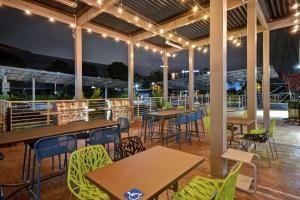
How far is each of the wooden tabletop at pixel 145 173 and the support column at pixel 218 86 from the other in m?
1.42

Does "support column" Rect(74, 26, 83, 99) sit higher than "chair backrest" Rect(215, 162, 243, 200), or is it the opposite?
"support column" Rect(74, 26, 83, 99)

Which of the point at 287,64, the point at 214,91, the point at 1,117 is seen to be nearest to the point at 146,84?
the point at 287,64

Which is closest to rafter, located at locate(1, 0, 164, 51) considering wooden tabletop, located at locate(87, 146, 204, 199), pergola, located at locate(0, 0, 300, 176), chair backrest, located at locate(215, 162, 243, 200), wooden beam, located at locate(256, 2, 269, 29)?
pergola, located at locate(0, 0, 300, 176)

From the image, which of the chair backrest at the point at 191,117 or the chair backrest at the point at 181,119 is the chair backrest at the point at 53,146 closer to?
the chair backrest at the point at 181,119

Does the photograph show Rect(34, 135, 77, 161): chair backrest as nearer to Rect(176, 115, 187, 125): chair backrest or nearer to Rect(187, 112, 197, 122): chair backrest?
Rect(176, 115, 187, 125): chair backrest

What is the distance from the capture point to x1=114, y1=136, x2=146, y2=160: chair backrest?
2.35 meters

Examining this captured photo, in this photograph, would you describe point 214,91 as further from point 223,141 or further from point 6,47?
point 6,47

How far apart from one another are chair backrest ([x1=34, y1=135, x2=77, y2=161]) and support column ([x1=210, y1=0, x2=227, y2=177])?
2.24 metres

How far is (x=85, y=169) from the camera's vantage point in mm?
1872

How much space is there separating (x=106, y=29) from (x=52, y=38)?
36.1 feet

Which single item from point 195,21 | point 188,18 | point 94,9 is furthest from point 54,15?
point 195,21

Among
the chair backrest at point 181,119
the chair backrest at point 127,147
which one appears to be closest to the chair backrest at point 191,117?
the chair backrest at point 181,119

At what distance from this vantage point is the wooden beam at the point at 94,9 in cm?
495

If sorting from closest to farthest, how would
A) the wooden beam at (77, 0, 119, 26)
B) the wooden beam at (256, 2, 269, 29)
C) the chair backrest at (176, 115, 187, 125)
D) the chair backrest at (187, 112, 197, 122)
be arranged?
1. the chair backrest at (176, 115, 187, 125)
2. the chair backrest at (187, 112, 197, 122)
3. the wooden beam at (77, 0, 119, 26)
4. the wooden beam at (256, 2, 269, 29)
